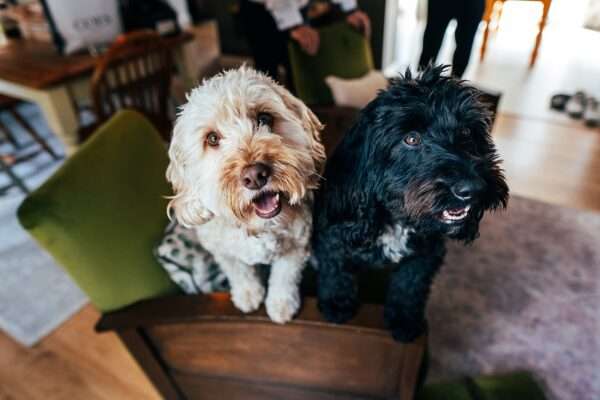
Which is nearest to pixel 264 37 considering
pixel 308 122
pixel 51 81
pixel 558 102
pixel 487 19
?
pixel 51 81

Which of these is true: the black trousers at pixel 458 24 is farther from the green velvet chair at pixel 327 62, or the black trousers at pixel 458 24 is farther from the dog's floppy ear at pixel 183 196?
the green velvet chair at pixel 327 62

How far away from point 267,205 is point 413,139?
0.32 meters

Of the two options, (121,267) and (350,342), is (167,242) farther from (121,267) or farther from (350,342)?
(350,342)

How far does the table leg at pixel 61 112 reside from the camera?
6.89 feet

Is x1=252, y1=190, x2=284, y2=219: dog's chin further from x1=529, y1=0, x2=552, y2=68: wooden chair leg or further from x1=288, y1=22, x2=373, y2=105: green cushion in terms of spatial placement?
x1=288, y1=22, x2=373, y2=105: green cushion

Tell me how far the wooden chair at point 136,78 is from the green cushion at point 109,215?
1.01m

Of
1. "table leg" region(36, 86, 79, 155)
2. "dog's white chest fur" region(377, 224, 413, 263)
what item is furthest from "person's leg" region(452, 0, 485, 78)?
"table leg" region(36, 86, 79, 155)

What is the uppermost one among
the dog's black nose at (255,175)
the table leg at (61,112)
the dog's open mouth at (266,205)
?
the dog's black nose at (255,175)

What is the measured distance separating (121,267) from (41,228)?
8.5 inches

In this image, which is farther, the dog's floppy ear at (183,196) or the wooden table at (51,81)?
the wooden table at (51,81)

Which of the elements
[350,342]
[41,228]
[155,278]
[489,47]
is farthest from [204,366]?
[489,47]

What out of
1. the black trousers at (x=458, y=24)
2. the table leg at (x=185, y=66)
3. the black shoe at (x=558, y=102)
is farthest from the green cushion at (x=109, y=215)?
the black shoe at (x=558, y=102)

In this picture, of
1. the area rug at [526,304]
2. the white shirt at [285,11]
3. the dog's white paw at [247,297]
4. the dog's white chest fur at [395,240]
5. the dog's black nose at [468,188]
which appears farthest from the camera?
the white shirt at [285,11]

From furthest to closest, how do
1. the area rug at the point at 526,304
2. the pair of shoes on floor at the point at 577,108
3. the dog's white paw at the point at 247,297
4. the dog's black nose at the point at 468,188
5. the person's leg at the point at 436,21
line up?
the pair of shoes on floor at the point at 577,108
the area rug at the point at 526,304
the person's leg at the point at 436,21
the dog's white paw at the point at 247,297
the dog's black nose at the point at 468,188
